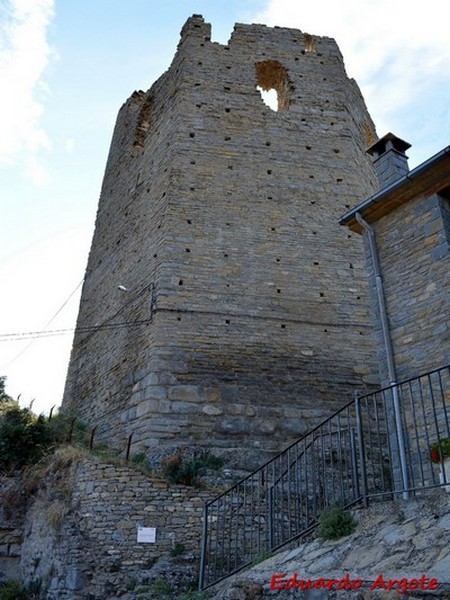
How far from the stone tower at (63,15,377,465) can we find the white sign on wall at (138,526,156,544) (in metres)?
1.63

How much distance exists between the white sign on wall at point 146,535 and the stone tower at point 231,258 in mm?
1632

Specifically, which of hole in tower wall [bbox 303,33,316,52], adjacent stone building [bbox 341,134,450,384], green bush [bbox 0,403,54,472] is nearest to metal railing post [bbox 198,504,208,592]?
adjacent stone building [bbox 341,134,450,384]

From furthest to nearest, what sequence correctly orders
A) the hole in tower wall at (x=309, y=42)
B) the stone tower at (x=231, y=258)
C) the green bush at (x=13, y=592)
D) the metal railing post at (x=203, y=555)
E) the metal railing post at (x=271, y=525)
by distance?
the hole in tower wall at (x=309, y=42)
the stone tower at (x=231, y=258)
the green bush at (x=13, y=592)
the metal railing post at (x=203, y=555)
the metal railing post at (x=271, y=525)

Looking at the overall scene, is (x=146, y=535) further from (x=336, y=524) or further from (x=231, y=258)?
(x=231, y=258)

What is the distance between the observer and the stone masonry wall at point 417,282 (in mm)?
6594

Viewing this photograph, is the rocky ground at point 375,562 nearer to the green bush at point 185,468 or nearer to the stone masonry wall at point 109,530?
the stone masonry wall at point 109,530

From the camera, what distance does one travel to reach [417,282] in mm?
7051

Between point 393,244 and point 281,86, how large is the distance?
8.22 m

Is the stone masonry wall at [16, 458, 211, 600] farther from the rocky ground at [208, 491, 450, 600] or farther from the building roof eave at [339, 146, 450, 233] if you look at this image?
the building roof eave at [339, 146, 450, 233]

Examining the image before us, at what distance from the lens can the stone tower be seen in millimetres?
9094

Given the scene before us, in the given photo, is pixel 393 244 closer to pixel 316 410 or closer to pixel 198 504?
pixel 316 410

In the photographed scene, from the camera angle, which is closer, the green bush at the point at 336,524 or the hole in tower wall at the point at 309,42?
the green bush at the point at 336,524

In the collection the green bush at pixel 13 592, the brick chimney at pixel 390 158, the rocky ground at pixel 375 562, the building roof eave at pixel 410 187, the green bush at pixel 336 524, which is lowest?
the green bush at pixel 13 592

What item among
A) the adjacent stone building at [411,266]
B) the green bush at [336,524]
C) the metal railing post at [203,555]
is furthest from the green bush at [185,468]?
the green bush at [336,524]
